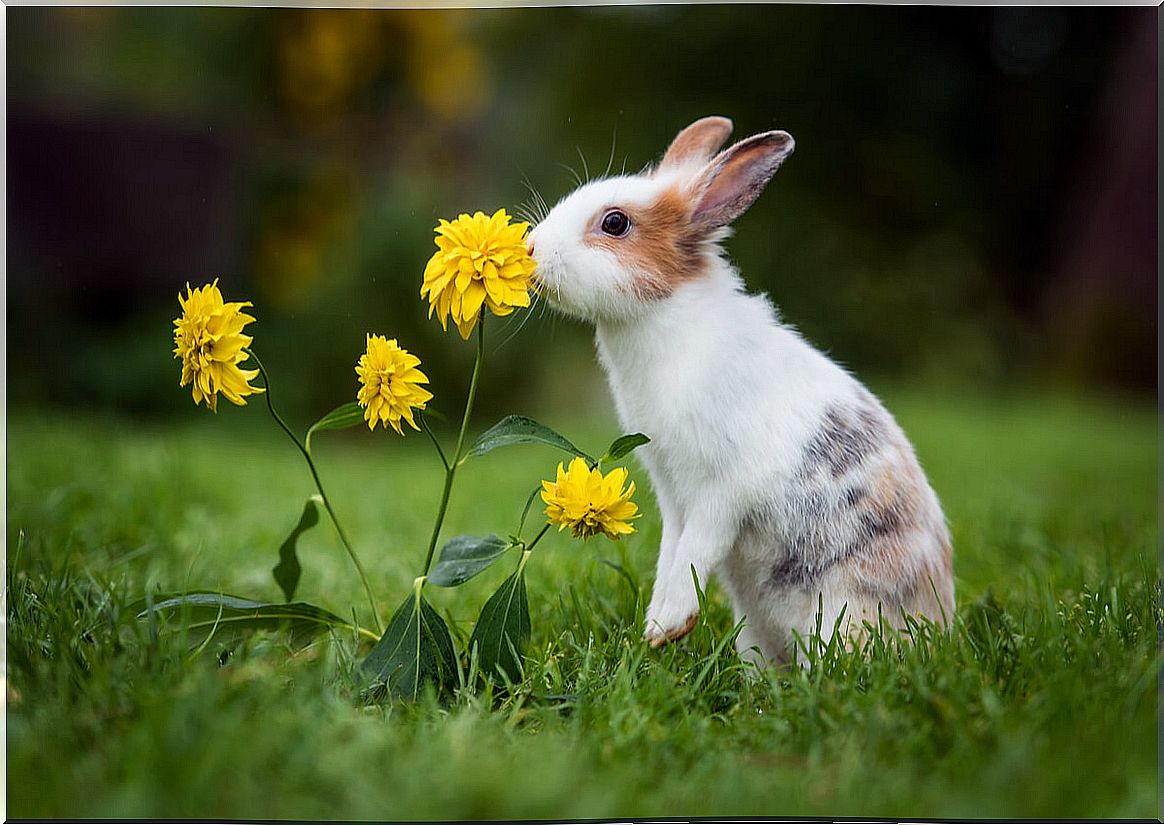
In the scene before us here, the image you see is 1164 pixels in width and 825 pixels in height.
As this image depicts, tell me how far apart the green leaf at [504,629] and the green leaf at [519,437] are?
203mm

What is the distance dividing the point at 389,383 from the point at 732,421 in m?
0.61

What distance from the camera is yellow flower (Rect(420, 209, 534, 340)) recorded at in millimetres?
1894

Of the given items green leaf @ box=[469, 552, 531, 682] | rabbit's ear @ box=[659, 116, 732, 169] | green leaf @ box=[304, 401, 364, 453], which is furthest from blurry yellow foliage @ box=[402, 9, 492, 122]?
green leaf @ box=[469, 552, 531, 682]

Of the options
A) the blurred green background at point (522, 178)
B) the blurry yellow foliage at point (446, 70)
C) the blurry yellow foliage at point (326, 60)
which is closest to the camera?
the blurred green background at point (522, 178)

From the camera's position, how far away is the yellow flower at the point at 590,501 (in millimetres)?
1945

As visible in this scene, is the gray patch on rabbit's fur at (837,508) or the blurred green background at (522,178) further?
the blurred green background at (522,178)

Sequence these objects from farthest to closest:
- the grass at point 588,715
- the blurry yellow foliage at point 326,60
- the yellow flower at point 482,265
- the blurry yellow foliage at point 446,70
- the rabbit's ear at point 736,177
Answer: the blurry yellow foliage at point 446,70
the blurry yellow foliage at point 326,60
the rabbit's ear at point 736,177
the yellow flower at point 482,265
the grass at point 588,715

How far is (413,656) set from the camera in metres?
1.96

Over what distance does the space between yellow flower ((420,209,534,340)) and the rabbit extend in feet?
0.35

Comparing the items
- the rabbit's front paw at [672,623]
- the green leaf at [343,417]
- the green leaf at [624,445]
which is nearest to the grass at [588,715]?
the rabbit's front paw at [672,623]

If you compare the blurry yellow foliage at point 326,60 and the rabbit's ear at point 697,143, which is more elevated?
the blurry yellow foliage at point 326,60

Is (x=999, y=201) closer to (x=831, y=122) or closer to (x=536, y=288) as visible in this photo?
(x=831, y=122)

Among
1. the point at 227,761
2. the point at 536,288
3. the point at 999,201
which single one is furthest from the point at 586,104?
the point at 227,761

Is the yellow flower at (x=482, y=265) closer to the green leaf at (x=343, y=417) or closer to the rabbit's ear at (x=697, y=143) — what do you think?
the green leaf at (x=343, y=417)
